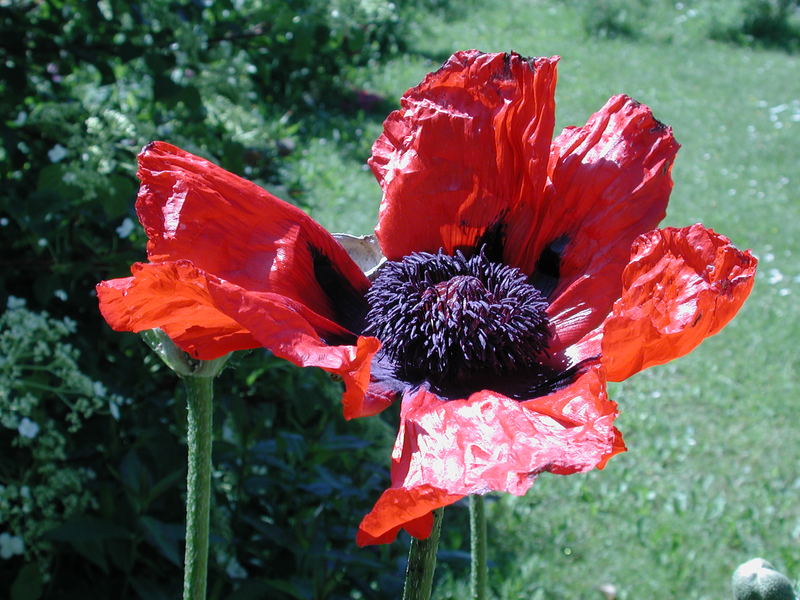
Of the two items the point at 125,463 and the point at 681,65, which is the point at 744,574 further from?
the point at 681,65

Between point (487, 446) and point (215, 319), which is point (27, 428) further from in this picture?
point (487, 446)

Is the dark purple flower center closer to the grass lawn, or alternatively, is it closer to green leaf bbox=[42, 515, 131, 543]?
Result: green leaf bbox=[42, 515, 131, 543]

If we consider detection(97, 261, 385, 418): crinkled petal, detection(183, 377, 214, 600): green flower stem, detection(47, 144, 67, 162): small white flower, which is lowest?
detection(47, 144, 67, 162): small white flower

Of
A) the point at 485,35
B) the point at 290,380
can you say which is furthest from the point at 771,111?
the point at 290,380

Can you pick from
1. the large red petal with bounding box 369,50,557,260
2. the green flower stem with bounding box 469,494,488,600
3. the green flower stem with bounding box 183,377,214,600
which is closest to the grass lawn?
the green flower stem with bounding box 469,494,488,600

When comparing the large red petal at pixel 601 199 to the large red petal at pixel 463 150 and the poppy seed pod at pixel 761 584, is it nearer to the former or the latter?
the large red petal at pixel 463 150

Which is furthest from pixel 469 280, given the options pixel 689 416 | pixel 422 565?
pixel 689 416

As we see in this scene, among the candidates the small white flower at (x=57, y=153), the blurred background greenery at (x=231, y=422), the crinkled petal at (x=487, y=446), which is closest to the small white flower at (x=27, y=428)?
the blurred background greenery at (x=231, y=422)
